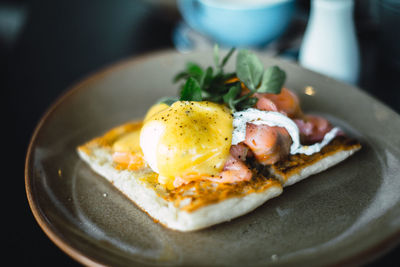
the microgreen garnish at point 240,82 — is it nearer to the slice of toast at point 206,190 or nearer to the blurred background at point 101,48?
the slice of toast at point 206,190

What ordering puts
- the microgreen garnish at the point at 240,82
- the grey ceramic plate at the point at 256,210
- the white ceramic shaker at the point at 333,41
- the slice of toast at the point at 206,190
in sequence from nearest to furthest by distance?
the grey ceramic plate at the point at 256,210
the slice of toast at the point at 206,190
the microgreen garnish at the point at 240,82
the white ceramic shaker at the point at 333,41

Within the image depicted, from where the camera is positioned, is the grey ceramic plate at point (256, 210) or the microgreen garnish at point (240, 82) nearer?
the grey ceramic plate at point (256, 210)

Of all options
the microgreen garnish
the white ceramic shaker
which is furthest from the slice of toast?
the white ceramic shaker

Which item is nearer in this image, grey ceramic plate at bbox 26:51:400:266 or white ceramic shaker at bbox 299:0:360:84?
grey ceramic plate at bbox 26:51:400:266

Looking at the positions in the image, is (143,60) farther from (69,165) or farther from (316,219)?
(316,219)

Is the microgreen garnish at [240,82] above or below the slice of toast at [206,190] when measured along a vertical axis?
above

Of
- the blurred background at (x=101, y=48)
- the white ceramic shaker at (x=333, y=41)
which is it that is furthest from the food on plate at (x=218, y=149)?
the white ceramic shaker at (x=333, y=41)

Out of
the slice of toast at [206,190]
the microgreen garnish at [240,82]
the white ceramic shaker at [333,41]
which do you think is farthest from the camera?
the white ceramic shaker at [333,41]

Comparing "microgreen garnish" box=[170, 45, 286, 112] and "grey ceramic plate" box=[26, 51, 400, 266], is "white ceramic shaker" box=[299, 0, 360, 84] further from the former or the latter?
"microgreen garnish" box=[170, 45, 286, 112]
